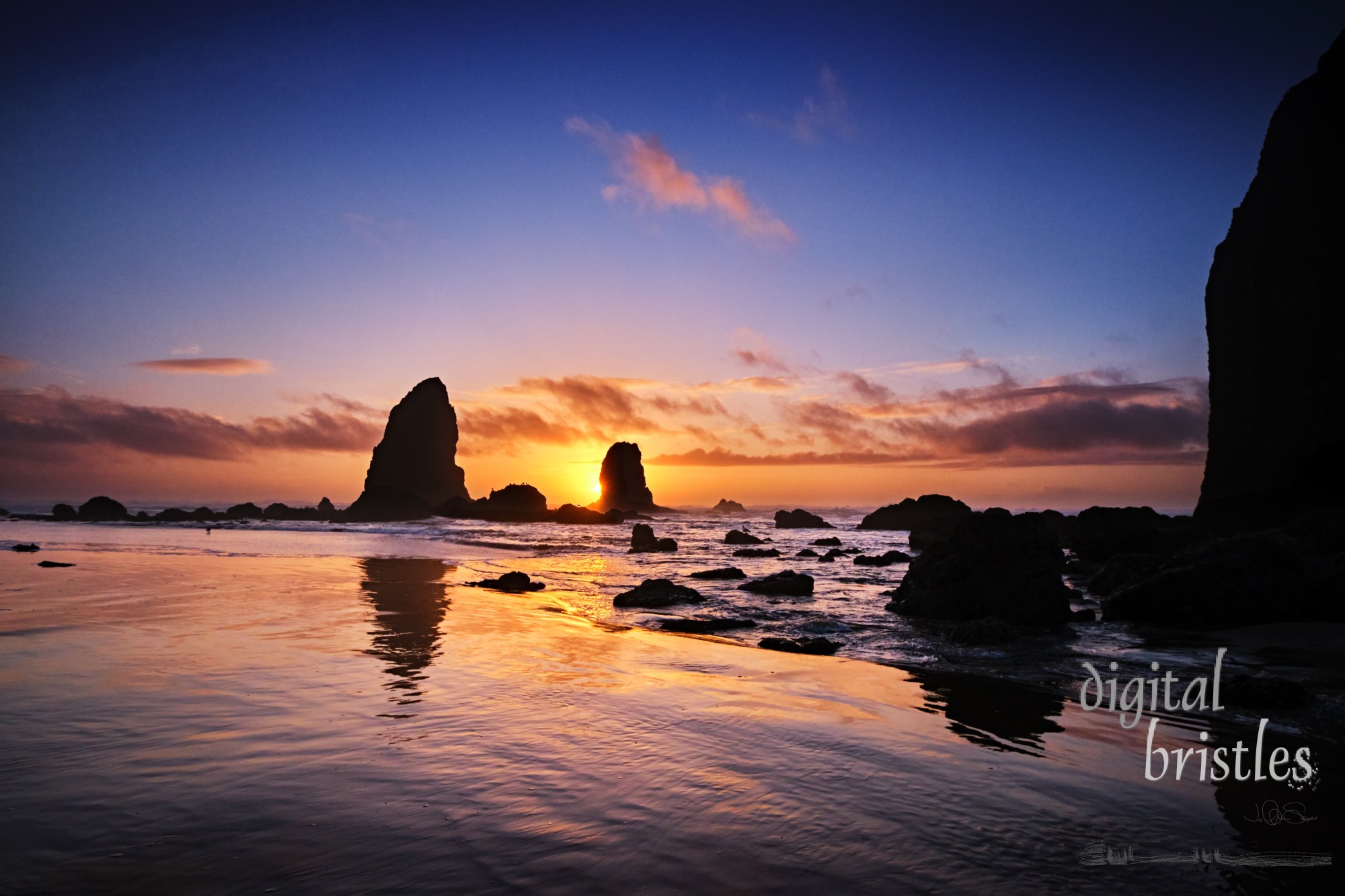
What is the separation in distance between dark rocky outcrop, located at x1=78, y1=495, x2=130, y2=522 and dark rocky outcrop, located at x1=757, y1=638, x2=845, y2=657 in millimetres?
79084

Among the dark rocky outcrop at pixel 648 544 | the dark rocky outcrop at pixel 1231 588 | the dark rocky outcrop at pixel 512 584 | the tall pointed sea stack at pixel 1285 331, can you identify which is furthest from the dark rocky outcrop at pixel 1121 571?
the dark rocky outcrop at pixel 648 544

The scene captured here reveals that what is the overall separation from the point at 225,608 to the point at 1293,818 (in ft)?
53.0

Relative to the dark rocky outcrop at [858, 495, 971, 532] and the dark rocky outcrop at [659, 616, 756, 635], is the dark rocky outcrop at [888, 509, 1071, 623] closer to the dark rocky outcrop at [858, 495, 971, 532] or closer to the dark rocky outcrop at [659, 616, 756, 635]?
the dark rocky outcrop at [659, 616, 756, 635]

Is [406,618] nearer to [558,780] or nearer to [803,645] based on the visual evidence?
[803,645]

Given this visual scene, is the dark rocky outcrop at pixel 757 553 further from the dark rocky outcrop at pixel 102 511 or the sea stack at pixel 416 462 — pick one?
the sea stack at pixel 416 462

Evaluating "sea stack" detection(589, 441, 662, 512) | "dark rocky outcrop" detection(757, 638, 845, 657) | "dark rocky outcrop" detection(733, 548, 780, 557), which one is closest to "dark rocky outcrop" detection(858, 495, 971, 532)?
"dark rocky outcrop" detection(733, 548, 780, 557)

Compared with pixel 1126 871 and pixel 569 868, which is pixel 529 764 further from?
pixel 1126 871

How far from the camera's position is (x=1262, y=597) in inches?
517

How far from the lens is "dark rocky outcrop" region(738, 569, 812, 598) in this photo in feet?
62.5

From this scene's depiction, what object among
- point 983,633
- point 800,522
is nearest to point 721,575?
point 983,633

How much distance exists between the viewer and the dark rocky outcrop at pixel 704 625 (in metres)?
13.4

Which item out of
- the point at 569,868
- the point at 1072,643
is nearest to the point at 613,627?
the point at 1072,643
